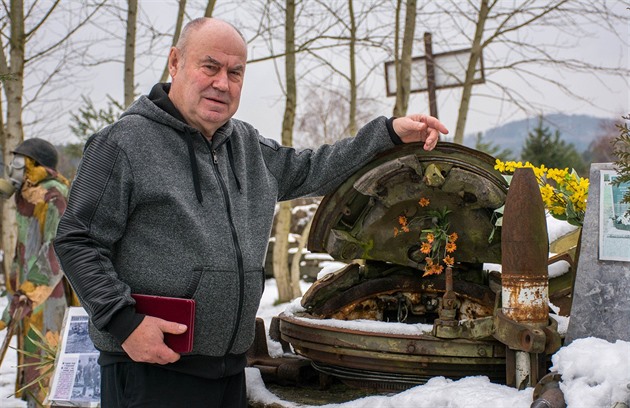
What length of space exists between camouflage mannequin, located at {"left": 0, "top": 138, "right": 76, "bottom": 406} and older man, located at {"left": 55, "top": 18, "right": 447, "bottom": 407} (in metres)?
2.69

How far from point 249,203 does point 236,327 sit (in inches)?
20.0

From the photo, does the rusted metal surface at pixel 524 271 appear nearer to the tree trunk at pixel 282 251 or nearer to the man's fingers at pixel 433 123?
the man's fingers at pixel 433 123

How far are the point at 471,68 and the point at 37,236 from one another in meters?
6.53

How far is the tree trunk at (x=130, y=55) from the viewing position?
834 centimetres

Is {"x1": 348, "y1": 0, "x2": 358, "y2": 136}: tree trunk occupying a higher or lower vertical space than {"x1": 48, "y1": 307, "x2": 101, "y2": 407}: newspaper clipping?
higher

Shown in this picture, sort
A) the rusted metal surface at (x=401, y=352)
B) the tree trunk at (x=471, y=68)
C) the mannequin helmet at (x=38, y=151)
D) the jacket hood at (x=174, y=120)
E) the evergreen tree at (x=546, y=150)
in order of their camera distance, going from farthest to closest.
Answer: the evergreen tree at (x=546, y=150) < the tree trunk at (x=471, y=68) < the mannequin helmet at (x=38, y=151) < the rusted metal surface at (x=401, y=352) < the jacket hood at (x=174, y=120)

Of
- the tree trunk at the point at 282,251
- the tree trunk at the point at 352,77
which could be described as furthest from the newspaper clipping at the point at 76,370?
the tree trunk at the point at 352,77

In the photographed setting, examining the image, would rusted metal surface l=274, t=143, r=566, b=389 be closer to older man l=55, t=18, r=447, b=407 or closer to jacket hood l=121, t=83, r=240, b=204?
older man l=55, t=18, r=447, b=407

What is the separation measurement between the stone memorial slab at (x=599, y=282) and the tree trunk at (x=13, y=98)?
647 cm

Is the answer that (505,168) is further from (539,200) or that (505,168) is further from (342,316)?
(342,316)

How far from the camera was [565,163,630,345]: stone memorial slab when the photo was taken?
2848mm

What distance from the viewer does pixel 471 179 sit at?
338cm

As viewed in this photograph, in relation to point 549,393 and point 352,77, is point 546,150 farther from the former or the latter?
point 549,393

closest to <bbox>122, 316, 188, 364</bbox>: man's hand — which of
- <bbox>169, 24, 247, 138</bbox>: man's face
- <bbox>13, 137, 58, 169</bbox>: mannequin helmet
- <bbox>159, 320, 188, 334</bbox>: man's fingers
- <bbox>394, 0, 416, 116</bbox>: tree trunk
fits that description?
<bbox>159, 320, 188, 334</bbox>: man's fingers
